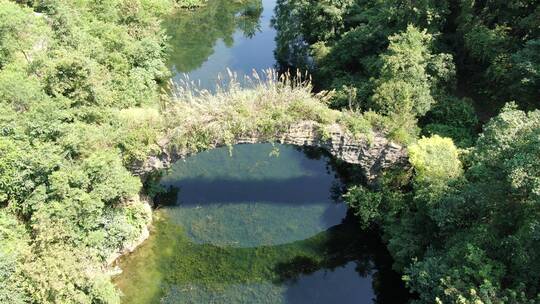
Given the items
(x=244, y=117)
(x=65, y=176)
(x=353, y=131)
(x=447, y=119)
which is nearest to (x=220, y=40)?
(x=244, y=117)

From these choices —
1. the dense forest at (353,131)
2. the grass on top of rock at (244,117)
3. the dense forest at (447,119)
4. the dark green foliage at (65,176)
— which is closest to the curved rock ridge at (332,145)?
the grass on top of rock at (244,117)

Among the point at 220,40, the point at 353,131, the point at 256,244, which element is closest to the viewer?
the point at 353,131

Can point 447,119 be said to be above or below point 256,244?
above

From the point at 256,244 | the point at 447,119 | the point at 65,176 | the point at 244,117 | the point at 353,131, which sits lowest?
the point at 256,244

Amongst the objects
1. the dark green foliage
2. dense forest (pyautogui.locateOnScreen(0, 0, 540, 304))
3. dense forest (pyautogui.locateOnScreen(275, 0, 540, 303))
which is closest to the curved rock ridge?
dense forest (pyautogui.locateOnScreen(0, 0, 540, 304))

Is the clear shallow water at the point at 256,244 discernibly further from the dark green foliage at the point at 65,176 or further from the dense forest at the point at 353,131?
the dark green foliage at the point at 65,176

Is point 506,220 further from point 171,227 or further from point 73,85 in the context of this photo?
point 73,85

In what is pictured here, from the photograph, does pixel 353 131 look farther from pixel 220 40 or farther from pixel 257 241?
pixel 220 40
